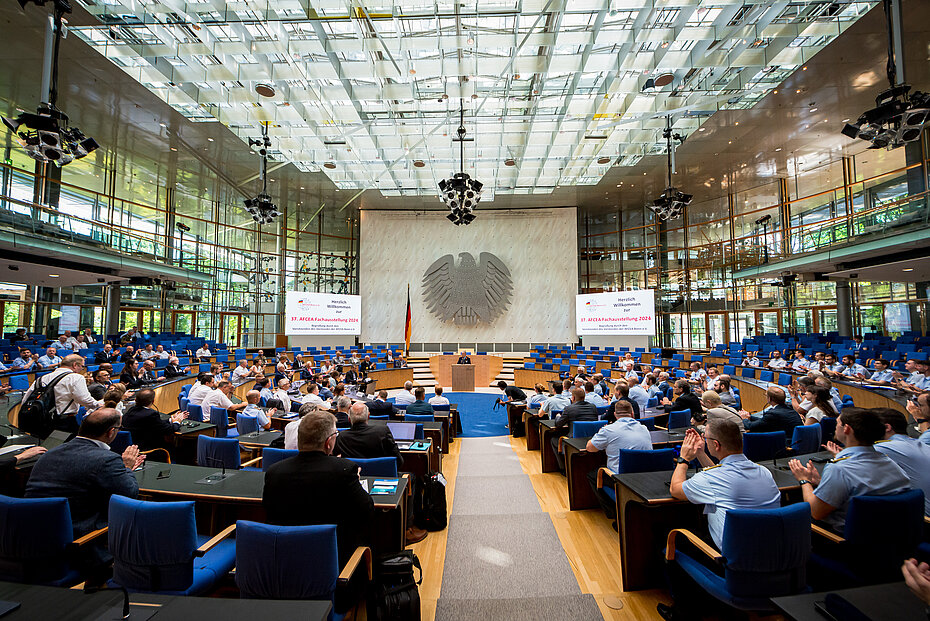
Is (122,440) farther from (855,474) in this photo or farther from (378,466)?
(855,474)

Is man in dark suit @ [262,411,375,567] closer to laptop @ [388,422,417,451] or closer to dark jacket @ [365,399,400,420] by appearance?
laptop @ [388,422,417,451]

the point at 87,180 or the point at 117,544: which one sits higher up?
the point at 87,180

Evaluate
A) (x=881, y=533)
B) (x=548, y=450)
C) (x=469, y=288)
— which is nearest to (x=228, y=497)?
(x=881, y=533)

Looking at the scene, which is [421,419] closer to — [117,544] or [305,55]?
[117,544]

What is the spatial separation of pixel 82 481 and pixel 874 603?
11.2 ft

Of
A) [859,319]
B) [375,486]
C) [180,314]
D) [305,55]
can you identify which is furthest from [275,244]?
[859,319]

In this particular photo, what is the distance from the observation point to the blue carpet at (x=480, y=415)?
7564 millimetres

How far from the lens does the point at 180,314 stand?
1549 cm

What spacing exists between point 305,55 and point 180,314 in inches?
487

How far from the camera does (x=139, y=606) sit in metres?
1.33

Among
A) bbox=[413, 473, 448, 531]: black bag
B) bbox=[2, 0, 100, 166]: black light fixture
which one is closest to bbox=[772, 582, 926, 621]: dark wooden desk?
bbox=[413, 473, 448, 531]: black bag

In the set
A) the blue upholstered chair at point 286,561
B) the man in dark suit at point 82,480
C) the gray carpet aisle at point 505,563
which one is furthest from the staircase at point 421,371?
the blue upholstered chair at point 286,561

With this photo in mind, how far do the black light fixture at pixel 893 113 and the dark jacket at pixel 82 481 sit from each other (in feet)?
28.5

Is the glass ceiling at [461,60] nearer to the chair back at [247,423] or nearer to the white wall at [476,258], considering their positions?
the chair back at [247,423]
